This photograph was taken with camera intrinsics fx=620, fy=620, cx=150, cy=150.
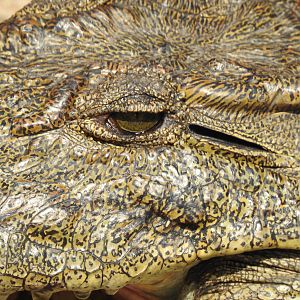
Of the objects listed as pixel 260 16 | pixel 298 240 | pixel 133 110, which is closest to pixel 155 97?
pixel 133 110

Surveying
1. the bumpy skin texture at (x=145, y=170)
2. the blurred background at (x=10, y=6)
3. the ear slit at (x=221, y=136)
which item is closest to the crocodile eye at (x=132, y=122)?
the bumpy skin texture at (x=145, y=170)

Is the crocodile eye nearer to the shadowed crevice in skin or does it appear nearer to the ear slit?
the ear slit

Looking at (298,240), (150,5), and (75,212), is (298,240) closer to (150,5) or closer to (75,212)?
(75,212)

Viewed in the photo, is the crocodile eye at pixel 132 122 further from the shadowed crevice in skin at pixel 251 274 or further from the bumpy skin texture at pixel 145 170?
the shadowed crevice in skin at pixel 251 274

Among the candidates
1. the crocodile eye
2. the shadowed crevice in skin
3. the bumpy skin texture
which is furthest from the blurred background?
the shadowed crevice in skin

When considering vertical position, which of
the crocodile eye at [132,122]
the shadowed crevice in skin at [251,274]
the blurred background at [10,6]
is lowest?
the shadowed crevice in skin at [251,274]

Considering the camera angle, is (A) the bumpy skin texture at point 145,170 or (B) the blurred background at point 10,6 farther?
(B) the blurred background at point 10,6

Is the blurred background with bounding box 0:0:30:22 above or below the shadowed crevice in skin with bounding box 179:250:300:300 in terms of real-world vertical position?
above
